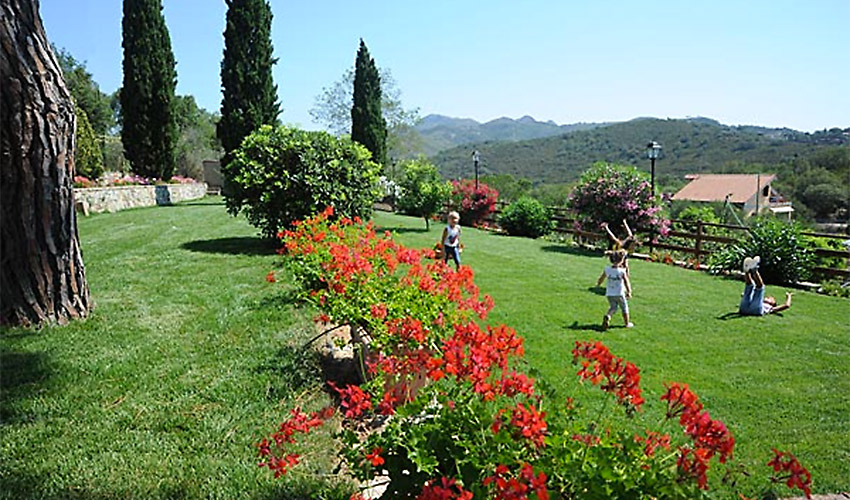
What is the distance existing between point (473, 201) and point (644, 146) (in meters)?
44.4

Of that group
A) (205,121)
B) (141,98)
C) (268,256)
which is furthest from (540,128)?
(268,256)

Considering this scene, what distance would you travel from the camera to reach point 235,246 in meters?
9.84

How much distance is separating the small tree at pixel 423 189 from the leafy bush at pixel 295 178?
26.4 feet

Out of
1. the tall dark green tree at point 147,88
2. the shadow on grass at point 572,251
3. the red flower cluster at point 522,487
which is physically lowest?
the shadow on grass at point 572,251

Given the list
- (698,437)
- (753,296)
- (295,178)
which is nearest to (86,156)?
Result: (295,178)

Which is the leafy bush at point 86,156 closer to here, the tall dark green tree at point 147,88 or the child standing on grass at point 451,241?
the tall dark green tree at point 147,88

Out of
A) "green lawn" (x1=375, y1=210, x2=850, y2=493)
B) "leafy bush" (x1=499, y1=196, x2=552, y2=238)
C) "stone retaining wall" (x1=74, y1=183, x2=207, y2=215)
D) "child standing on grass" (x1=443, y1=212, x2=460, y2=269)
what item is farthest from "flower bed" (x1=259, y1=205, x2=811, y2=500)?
"leafy bush" (x1=499, y1=196, x2=552, y2=238)

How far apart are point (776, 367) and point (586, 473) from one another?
4820mm

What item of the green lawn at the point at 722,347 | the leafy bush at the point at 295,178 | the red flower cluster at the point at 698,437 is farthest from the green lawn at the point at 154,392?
the leafy bush at the point at 295,178

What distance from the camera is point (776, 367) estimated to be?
506cm

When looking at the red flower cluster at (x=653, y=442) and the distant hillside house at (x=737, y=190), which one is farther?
the distant hillside house at (x=737, y=190)

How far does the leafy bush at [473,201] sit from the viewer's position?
67.7 feet

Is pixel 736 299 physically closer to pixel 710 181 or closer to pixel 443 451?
pixel 443 451

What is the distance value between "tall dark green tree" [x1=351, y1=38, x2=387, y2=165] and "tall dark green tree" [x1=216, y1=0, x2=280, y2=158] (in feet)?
20.0
